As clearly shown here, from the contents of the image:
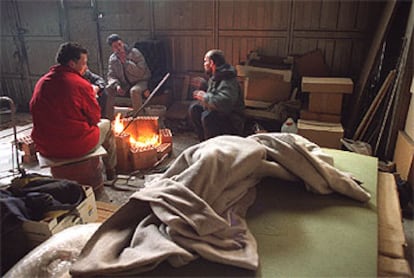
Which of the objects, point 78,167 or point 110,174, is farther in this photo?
point 110,174

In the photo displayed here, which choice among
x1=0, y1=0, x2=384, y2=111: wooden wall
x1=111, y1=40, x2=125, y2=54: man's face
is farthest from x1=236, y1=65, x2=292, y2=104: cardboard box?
x1=111, y1=40, x2=125, y2=54: man's face

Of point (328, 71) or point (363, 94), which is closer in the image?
point (363, 94)

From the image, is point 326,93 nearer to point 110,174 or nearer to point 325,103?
point 325,103

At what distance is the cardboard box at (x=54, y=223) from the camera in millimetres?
1550

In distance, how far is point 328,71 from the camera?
13.5 ft

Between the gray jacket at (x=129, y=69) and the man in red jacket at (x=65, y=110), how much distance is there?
5.88ft

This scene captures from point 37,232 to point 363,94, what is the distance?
3.34 meters

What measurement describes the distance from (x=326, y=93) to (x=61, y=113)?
8.37ft

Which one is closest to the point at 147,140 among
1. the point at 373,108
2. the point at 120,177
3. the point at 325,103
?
the point at 120,177

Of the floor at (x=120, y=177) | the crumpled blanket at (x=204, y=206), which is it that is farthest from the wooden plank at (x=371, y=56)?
the crumpled blanket at (x=204, y=206)

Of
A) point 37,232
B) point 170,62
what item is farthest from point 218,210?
point 170,62

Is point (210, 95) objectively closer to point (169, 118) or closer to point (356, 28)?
point (169, 118)

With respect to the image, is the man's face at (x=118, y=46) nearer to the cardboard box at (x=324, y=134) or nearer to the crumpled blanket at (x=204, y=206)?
the cardboard box at (x=324, y=134)

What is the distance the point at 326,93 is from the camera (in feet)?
11.3
